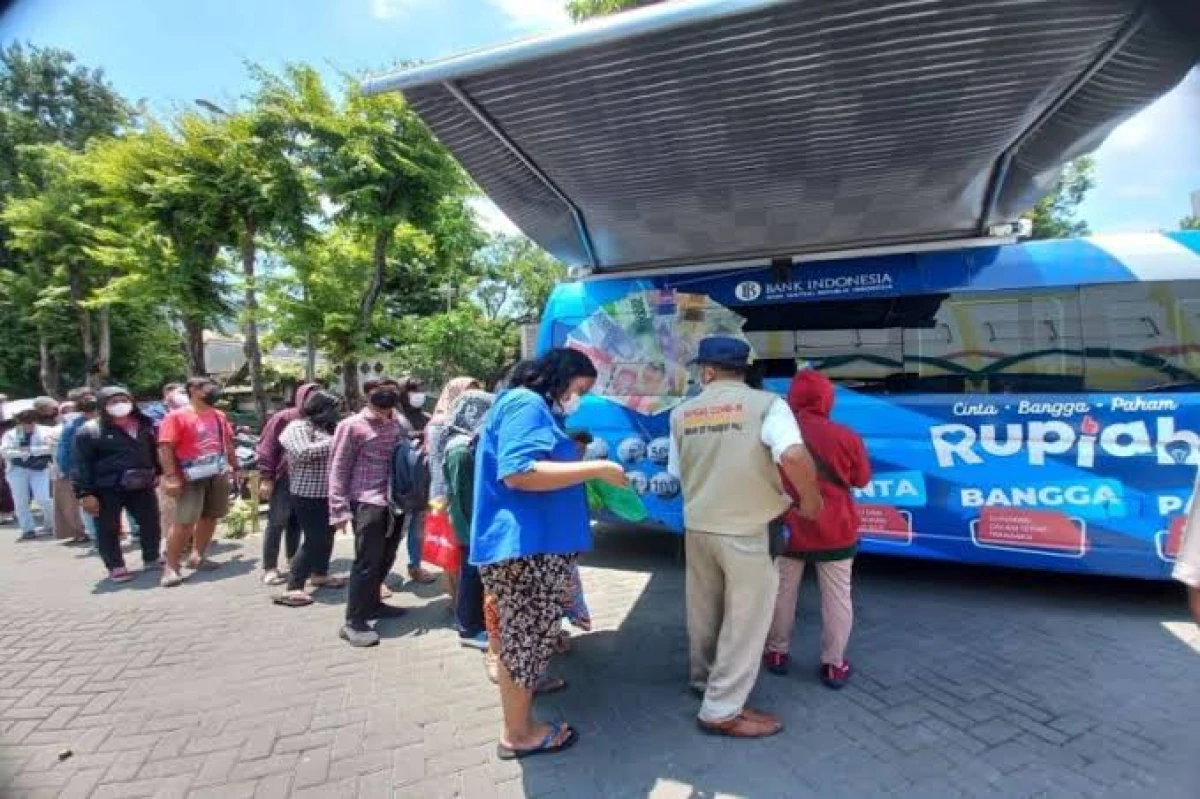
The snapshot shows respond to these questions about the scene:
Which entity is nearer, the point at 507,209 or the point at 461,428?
the point at 461,428

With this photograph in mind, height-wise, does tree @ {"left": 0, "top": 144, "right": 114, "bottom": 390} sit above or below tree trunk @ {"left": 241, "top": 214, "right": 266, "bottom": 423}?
above

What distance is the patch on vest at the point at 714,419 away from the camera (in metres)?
2.77

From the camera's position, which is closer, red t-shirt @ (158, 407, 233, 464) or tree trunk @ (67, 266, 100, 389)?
red t-shirt @ (158, 407, 233, 464)

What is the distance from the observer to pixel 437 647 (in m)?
4.11

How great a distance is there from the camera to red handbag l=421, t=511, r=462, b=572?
4.16m

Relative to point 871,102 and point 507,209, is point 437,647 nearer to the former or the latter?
point 507,209

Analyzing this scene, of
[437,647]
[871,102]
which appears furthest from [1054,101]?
[437,647]

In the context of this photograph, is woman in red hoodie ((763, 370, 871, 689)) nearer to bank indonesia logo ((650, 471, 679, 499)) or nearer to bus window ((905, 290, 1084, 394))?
bus window ((905, 290, 1084, 394))

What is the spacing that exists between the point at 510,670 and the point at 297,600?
9.90 ft

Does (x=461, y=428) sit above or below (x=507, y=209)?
below

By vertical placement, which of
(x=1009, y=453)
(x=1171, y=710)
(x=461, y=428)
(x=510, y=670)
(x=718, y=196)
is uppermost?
(x=718, y=196)

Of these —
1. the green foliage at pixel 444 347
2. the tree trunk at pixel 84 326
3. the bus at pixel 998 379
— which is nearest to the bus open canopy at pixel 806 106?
the bus at pixel 998 379

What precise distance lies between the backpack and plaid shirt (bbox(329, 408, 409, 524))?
69 mm

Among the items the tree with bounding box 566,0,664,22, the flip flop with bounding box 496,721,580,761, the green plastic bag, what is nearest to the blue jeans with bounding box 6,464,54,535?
the green plastic bag
